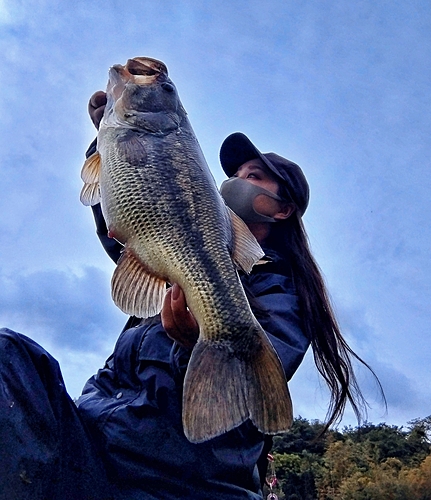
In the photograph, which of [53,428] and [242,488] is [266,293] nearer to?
[242,488]

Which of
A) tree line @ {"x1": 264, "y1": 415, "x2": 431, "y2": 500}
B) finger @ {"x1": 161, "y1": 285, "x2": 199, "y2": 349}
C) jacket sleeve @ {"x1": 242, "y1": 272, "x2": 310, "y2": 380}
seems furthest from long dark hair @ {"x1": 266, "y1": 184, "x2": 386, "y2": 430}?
tree line @ {"x1": 264, "y1": 415, "x2": 431, "y2": 500}

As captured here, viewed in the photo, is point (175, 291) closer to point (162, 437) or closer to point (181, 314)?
point (181, 314)

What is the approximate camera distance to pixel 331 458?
1794 inches

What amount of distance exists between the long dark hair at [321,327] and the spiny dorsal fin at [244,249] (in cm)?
64

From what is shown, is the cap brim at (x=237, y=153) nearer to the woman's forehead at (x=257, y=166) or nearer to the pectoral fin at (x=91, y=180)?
the woman's forehead at (x=257, y=166)

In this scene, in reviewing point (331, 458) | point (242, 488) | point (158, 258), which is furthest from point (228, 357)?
point (331, 458)

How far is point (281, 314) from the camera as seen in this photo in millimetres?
2854

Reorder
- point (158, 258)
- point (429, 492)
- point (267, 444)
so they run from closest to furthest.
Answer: point (158, 258), point (267, 444), point (429, 492)

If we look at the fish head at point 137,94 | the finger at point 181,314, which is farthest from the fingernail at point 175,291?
the fish head at point 137,94

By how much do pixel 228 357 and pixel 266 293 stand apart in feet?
3.03

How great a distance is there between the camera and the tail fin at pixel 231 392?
202 centimetres

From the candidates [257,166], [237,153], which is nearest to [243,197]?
[257,166]

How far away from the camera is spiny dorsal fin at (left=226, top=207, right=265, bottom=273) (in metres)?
2.41

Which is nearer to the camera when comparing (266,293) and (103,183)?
(103,183)
